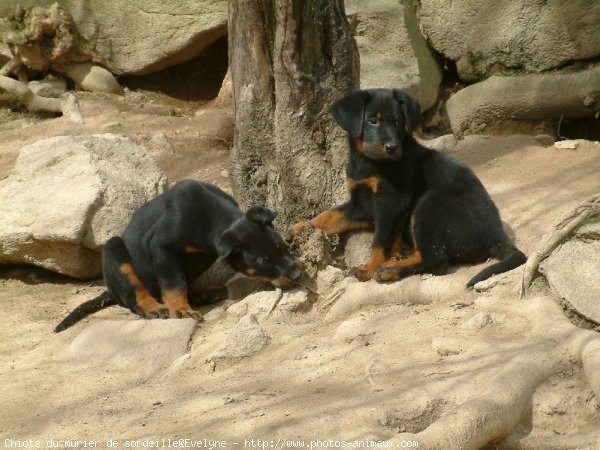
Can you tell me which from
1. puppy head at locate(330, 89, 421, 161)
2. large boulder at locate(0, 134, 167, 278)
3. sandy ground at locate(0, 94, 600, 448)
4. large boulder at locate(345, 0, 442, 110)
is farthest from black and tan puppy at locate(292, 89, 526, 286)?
large boulder at locate(345, 0, 442, 110)

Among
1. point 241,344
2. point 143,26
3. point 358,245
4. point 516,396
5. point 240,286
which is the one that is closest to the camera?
point 516,396

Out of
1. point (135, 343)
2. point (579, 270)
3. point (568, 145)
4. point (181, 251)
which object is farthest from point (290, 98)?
point (568, 145)

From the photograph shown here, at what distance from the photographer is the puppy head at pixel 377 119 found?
21.1 ft

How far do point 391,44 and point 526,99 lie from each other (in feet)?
6.19

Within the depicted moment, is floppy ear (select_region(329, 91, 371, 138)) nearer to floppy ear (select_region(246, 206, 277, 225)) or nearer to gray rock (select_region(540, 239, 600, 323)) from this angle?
→ floppy ear (select_region(246, 206, 277, 225))

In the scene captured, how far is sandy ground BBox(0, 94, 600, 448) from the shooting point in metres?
4.09

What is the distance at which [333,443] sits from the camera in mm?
3807

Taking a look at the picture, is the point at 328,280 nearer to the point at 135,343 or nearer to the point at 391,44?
the point at 135,343

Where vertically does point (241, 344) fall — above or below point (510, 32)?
below

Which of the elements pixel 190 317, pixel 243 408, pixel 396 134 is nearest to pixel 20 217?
pixel 190 317

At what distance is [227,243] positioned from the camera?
629 cm

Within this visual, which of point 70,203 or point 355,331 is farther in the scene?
point 70,203

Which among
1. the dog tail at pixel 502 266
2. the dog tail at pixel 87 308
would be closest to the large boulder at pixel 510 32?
the dog tail at pixel 502 266

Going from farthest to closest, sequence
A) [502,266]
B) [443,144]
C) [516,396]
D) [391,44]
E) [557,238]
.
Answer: [391,44], [443,144], [502,266], [557,238], [516,396]
